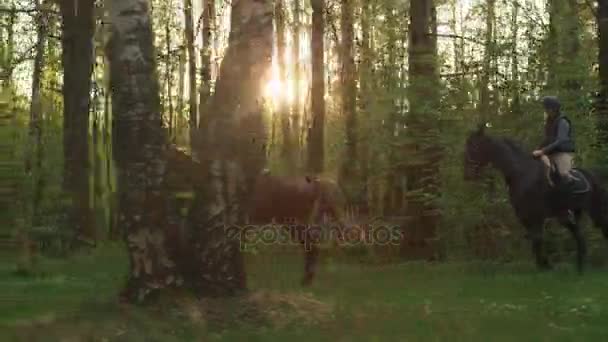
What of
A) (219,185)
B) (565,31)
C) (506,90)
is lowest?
(219,185)

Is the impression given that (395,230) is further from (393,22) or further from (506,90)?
(393,22)

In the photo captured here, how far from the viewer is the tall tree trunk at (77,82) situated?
2238 centimetres

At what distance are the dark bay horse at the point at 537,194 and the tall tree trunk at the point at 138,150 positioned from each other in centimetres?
757

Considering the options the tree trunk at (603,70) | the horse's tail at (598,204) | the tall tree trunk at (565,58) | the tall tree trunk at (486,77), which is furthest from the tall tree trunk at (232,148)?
the tree trunk at (603,70)

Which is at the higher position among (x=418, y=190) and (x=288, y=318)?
(x=418, y=190)

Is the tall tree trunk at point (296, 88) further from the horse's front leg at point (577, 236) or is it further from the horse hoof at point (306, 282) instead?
the horse hoof at point (306, 282)

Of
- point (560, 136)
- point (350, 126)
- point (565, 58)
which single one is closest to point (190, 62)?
point (350, 126)

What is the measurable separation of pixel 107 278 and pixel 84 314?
15.3 ft

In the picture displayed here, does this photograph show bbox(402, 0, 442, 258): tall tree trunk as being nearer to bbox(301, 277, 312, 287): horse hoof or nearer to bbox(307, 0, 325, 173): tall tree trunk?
bbox(301, 277, 312, 287): horse hoof

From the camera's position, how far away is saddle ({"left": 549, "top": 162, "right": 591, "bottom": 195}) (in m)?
15.1

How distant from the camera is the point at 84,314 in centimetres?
962

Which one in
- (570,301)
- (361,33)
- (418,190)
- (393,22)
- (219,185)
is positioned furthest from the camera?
(361,33)

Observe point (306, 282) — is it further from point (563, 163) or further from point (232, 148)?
point (563, 163)

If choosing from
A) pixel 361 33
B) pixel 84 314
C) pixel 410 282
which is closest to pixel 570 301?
pixel 410 282
